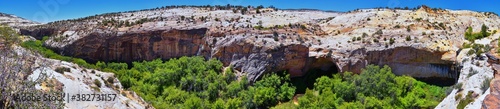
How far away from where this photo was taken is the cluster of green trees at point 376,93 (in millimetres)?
35031

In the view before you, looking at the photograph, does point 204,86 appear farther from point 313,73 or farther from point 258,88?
point 313,73

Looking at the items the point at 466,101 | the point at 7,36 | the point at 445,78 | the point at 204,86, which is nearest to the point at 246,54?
the point at 204,86

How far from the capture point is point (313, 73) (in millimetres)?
46688

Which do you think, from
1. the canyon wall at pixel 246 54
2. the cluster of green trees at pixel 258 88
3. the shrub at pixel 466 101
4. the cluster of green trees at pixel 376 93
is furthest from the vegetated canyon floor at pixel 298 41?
the shrub at pixel 466 101

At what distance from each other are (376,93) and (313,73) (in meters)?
11.1

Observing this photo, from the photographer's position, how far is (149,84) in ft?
143

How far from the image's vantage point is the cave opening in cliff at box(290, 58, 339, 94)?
45.6m

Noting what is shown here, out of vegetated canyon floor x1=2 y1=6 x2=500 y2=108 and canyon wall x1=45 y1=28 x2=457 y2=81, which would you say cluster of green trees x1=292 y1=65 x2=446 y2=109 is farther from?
vegetated canyon floor x1=2 y1=6 x2=500 y2=108

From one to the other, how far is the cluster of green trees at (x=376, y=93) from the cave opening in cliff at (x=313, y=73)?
4.17 metres

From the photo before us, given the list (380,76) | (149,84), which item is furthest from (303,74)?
(149,84)

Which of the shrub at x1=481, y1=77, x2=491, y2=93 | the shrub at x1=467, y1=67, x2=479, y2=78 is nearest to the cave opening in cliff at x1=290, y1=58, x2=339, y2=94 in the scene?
the shrub at x1=467, y1=67, x2=479, y2=78

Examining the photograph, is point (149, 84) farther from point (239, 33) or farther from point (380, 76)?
point (380, 76)

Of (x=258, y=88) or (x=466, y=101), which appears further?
(x=258, y=88)

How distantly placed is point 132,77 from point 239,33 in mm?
13517
